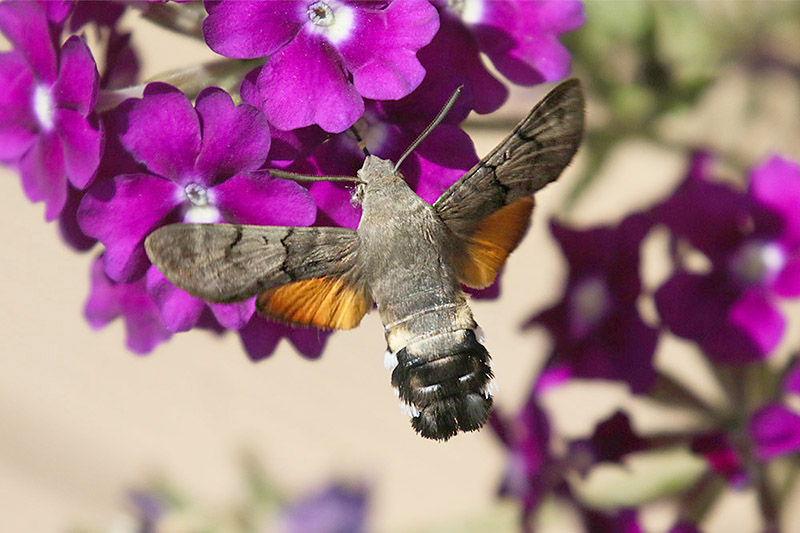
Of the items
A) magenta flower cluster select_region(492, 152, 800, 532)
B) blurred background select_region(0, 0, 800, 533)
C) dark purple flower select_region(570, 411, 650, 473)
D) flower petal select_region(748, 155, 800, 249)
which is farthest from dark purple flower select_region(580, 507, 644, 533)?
blurred background select_region(0, 0, 800, 533)

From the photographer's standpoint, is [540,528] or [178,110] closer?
[178,110]

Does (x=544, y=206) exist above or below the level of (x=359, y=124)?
below

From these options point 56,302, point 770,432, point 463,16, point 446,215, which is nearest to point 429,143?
point 446,215

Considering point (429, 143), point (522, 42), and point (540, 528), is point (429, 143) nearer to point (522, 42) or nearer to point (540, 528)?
point (522, 42)

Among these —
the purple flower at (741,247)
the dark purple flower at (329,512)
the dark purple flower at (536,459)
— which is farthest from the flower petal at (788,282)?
the dark purple flower at (329,512)

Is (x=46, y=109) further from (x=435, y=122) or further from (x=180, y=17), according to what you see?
(x=435, y=122)

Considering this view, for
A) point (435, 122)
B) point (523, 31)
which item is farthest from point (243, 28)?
point (523, 31)

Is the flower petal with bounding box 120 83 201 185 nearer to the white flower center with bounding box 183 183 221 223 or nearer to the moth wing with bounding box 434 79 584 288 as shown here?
the white flower center with bounding box 183 183 221 223

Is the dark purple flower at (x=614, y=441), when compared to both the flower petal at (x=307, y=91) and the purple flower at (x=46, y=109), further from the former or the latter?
the purple flower at (x=46, y=109)
